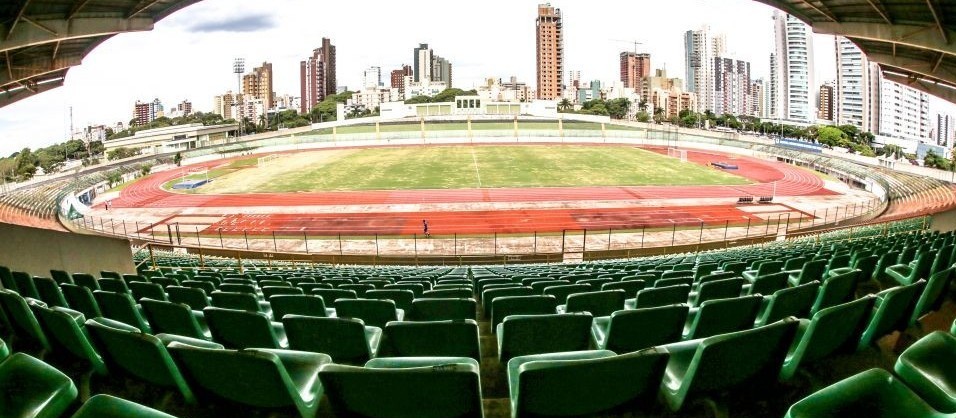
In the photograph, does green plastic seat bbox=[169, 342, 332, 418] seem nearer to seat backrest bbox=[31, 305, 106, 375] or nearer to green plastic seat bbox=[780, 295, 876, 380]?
seat backrest bbox=[31, 305, 106, 375]

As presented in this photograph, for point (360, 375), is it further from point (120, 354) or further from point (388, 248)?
point (388, 248)

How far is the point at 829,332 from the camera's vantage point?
9.97 feet

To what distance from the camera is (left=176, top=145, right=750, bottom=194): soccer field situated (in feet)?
153

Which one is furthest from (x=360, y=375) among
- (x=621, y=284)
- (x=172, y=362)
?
(x=621, y=284)

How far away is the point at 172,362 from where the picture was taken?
9.09 feet

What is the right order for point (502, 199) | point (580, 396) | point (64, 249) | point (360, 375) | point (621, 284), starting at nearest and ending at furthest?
point (360, 375) → point (580, 396) → point (621, 284) → point (64, 249) → point (502, 199)

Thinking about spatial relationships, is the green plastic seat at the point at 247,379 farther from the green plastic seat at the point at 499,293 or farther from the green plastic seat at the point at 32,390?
the green plastic seat at the point at 499,293

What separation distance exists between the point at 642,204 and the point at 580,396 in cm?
3636

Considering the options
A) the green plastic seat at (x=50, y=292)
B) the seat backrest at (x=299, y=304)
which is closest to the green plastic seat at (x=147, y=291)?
the green plastic seat at (x=50, y=292)

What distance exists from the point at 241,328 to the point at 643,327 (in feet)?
8.74

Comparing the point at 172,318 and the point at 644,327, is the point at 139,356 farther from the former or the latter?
the point at 644,327

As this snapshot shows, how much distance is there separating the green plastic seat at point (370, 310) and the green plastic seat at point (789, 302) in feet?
9.71

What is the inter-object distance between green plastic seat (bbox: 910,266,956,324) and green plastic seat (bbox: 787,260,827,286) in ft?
5.45

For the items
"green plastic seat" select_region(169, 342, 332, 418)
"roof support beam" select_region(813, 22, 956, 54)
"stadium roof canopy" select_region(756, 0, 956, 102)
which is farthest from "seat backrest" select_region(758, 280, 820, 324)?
"roof support beam" select_region(813, 22, 956, 54)
